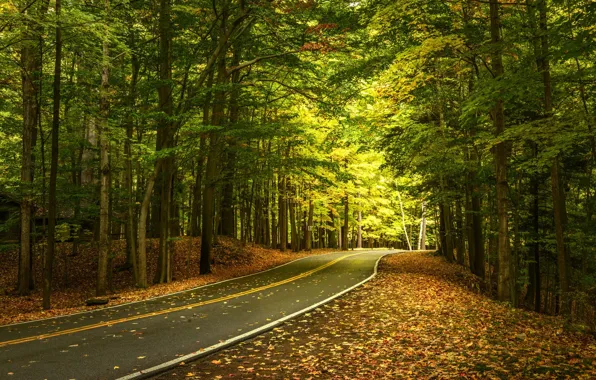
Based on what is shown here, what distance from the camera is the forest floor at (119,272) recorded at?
16344 millimetres

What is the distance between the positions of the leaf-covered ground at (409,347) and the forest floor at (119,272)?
7.52 meters

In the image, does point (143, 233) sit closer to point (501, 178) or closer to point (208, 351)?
point (208, 351)

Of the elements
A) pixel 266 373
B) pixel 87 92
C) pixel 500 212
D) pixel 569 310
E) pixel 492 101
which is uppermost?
pixel 87 92

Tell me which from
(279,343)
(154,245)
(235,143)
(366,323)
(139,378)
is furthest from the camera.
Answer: (154,245)

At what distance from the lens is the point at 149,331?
30.0ft

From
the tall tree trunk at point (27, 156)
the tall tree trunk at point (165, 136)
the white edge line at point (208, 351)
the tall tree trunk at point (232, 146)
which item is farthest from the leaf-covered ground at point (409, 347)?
the tall tree trunk at point (27, 156)

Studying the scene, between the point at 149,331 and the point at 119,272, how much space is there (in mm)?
14617

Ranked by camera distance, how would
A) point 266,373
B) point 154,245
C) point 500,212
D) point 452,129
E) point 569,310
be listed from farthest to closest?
point 154,245, point 452,129, point 569,310, point 500,212, point 266,373

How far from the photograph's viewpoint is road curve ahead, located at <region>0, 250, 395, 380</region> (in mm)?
6875

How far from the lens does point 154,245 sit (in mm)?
24812

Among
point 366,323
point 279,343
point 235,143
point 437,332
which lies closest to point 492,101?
point 437,332

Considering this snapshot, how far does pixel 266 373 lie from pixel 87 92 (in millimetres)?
14839

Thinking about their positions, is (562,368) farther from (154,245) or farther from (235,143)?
(154,245)

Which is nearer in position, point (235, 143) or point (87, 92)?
point (87, 92)
